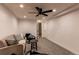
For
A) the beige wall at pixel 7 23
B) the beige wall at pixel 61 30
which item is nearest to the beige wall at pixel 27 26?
A: the beige wall at pixel 7 23

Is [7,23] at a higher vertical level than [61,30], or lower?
higher

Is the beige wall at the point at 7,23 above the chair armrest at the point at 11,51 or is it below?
above

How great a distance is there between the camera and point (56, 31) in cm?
302

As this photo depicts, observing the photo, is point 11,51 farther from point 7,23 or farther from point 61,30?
point 61,30

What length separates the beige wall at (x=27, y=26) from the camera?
2.37m

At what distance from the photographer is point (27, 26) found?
8.20 ft

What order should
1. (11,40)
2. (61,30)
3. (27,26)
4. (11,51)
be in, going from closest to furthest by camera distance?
(11,51) → (27,26) → (11,40) → (61,30)

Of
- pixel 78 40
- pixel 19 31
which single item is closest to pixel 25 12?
pixel 19 31

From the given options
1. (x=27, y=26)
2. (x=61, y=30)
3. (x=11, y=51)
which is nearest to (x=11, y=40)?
(x=27, y=26)

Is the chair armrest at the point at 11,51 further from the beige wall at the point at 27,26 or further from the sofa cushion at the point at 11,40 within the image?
the beige wall at the point at 27,26

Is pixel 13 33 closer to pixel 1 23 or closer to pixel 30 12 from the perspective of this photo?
pixel 1 23

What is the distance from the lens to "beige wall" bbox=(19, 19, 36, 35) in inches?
93.2

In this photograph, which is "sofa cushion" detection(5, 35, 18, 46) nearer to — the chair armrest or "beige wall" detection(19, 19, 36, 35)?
the chair armrest
